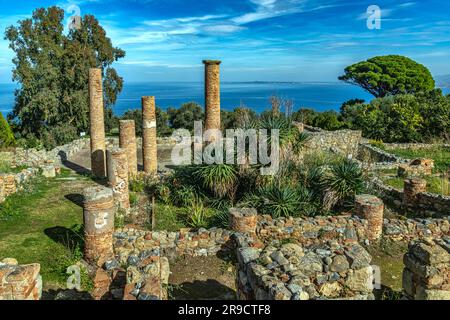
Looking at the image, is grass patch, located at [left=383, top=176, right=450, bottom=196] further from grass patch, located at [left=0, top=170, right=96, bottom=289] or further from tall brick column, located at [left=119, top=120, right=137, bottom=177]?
grass patch, located at [left=0, top=170, right=96, bottom=289]

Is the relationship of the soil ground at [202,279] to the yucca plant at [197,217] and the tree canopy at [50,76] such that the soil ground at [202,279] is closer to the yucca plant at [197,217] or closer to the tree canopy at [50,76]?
the yucca plant at [197,217]

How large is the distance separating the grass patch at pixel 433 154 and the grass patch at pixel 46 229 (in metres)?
15.1

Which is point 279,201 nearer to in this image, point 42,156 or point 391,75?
point 42,156

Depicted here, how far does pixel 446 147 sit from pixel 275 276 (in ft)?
66.8

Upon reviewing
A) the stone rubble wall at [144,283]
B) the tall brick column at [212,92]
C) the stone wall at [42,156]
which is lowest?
the stone rubble wall at [144,283]

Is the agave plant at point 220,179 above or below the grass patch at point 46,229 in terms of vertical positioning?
above

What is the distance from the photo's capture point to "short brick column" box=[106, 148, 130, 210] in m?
12.1

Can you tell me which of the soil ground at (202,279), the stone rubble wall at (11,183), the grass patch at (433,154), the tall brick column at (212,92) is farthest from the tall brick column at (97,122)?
the grass patch at (433,154)

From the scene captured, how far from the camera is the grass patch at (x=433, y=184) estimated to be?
1341 cm

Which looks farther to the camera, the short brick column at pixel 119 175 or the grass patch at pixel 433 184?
the grass patch at pixel 433 184

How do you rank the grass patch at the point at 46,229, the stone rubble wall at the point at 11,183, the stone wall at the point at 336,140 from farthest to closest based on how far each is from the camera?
the stone wall at the point at 336,140 → the stone rubble wall at the point at 11,183 → the grass patch at the point at 46,229

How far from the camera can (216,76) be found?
15.0 meters

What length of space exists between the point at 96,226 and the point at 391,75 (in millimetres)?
39091

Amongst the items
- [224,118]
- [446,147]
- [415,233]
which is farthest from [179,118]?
[415,233]
